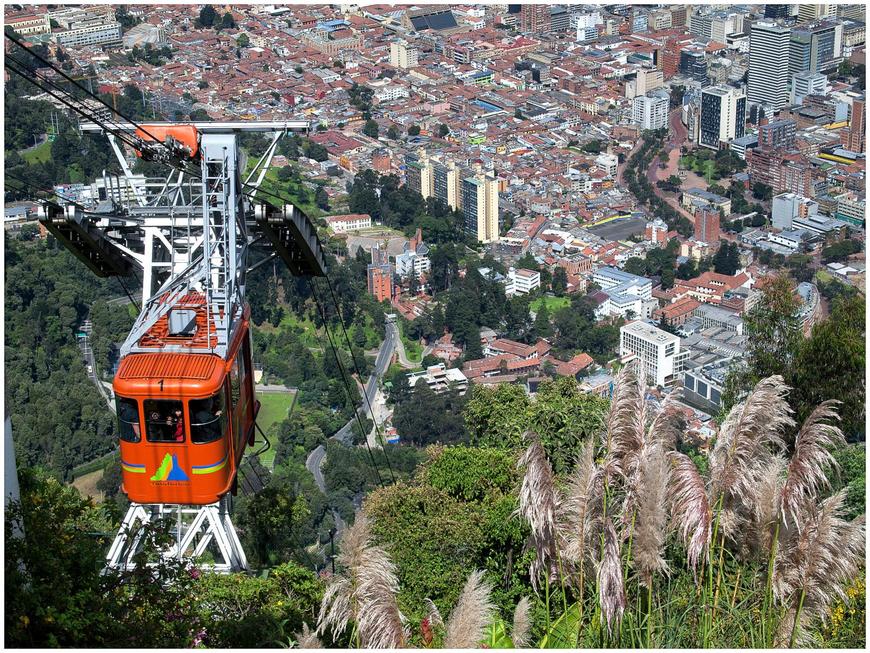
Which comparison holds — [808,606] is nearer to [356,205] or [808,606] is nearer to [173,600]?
[173,600]

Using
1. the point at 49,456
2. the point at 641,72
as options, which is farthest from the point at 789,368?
the point at 641,72

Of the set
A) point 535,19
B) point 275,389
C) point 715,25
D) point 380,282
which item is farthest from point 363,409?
point 715,25

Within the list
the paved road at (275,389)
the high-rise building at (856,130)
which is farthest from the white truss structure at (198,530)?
the high-rise building at (856,130)

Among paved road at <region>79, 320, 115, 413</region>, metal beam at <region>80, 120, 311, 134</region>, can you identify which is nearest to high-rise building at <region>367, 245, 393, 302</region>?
paved road at <region>79, 320, 115, 413</region>

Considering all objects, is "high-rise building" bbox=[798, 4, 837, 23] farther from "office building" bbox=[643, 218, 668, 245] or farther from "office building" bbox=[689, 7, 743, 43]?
"office building" bbox=[643, 218, 668, 245]

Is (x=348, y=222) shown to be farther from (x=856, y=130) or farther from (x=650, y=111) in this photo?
(x=856, y=130)

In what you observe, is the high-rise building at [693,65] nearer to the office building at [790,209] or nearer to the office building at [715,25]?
the office building at [715,25]
